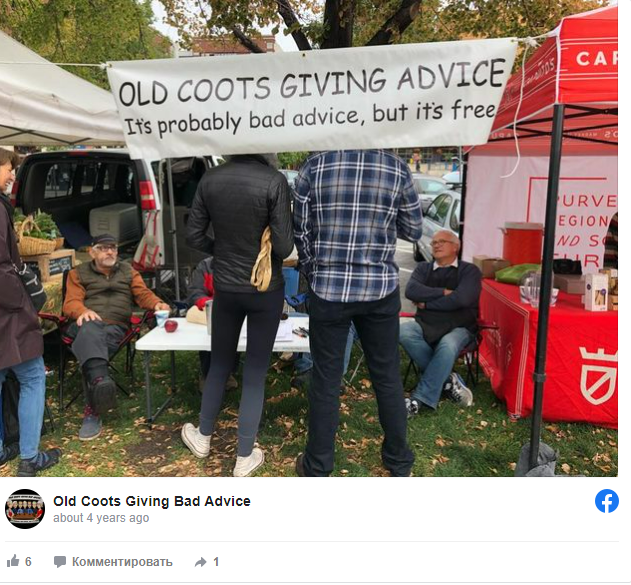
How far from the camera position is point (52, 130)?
142 inches

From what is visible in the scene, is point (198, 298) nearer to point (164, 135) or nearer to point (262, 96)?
point (164, 135)

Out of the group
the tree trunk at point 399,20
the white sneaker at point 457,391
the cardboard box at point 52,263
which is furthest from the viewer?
the tree trunk at point 399,20

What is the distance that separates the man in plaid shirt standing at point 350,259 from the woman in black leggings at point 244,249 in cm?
13

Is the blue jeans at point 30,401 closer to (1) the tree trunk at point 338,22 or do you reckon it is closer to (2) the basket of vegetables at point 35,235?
(2) the basket of vegetables at point 35,235

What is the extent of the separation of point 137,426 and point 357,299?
1.86 metres

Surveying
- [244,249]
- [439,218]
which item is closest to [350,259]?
[244,249]

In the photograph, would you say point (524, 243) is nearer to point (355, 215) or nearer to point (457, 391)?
point (457, 391)

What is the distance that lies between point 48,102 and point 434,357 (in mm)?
3031

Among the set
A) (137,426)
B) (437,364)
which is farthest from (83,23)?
(437,364)

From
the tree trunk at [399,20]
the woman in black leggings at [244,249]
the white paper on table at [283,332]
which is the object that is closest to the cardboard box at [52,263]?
the white paper on table at [283,332]

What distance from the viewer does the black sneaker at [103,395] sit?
3193 mm

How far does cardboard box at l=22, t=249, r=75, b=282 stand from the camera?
13.4ft
